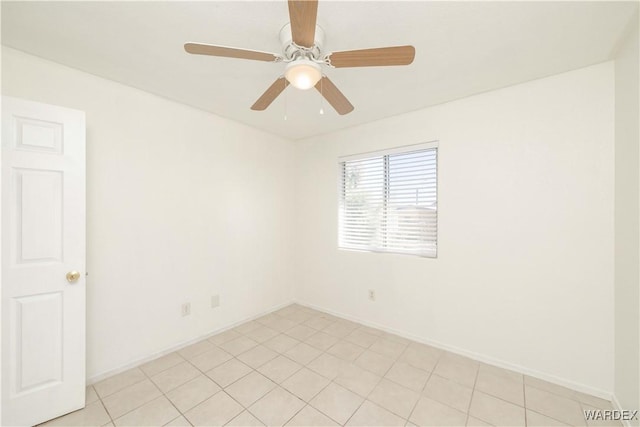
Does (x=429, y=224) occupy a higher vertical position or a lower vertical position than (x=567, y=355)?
higher

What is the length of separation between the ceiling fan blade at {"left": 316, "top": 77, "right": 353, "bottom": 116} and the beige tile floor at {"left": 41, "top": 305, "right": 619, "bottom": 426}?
2115 mm

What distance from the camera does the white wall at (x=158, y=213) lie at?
6.70ft

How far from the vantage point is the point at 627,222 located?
163 cm

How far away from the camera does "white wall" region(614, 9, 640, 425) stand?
59.9 inches

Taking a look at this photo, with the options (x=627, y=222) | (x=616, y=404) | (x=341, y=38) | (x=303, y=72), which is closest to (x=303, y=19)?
(x=303, y=72)

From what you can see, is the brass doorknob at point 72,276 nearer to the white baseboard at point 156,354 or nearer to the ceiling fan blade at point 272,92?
the white baseboard at point 156,354

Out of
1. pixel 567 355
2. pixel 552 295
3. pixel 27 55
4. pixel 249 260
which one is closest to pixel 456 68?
pixel 552 295

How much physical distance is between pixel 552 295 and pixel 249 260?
2.98 m

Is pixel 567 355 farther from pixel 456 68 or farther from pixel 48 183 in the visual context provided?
pixel 48 183

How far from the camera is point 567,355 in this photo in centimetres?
199

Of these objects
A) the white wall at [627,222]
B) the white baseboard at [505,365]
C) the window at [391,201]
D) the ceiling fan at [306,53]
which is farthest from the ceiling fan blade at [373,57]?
the white baseboard at [505,365]

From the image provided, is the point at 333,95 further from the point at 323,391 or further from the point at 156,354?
the point at 156,354

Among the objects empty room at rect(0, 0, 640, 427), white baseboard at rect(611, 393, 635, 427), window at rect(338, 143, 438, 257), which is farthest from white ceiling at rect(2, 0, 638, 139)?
white baseboard at rect(611, 393, 635, 427)

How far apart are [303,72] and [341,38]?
472 mm
